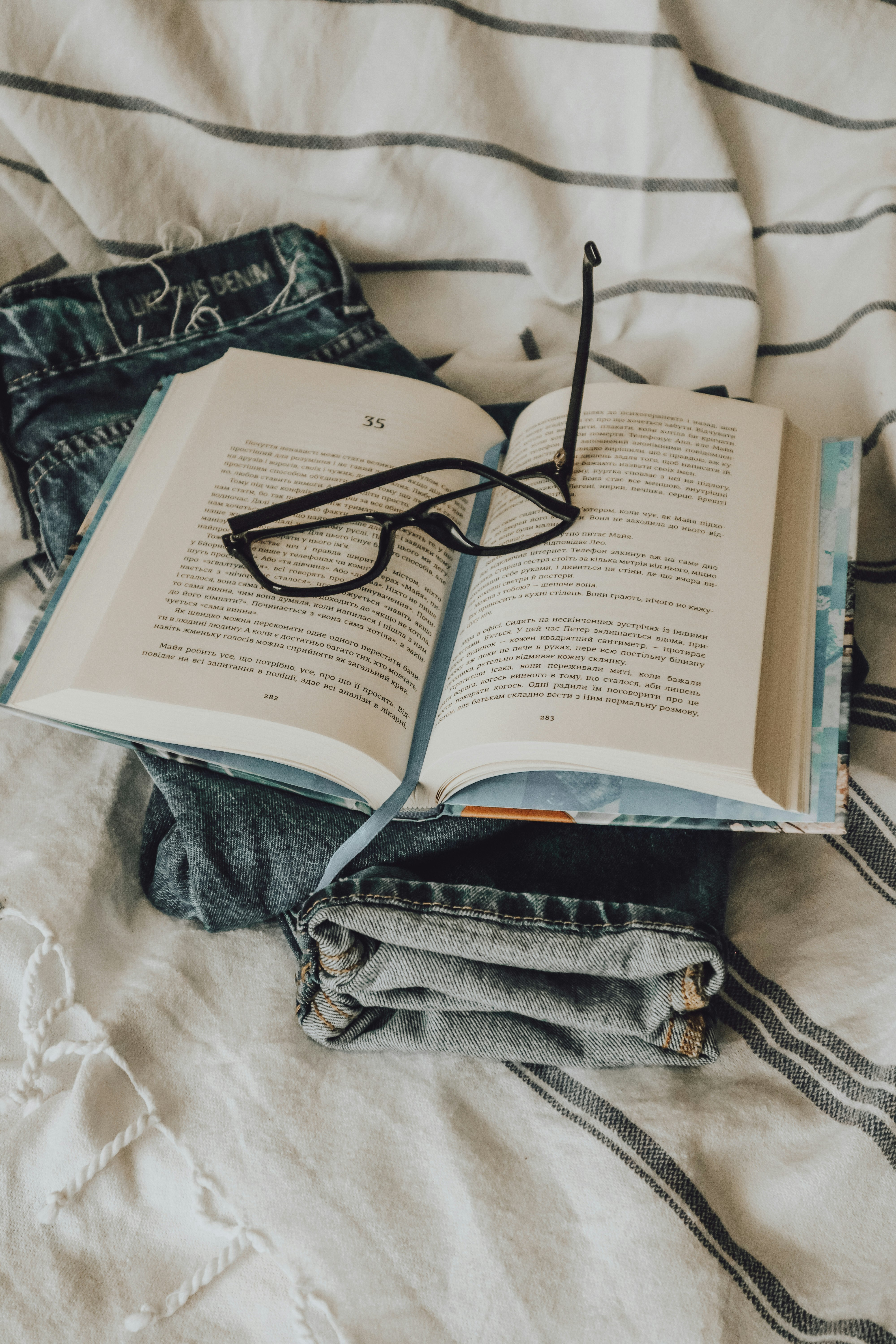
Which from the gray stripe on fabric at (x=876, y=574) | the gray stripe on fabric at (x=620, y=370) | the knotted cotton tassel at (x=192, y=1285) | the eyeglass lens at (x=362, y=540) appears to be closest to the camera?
the knotted cotton tassel at (x=192, y=1285)

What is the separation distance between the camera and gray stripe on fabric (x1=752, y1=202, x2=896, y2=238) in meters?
0.70

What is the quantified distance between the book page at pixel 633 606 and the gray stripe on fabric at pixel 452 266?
10.2 inches

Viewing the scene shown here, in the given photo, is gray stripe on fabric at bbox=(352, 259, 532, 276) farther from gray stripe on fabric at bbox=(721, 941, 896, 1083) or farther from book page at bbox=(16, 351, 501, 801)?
gray stripe on fabric at bbox=(721, 941, 896, 1083)

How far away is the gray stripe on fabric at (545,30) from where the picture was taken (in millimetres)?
634

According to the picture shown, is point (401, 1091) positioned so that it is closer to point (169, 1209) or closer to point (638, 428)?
point (169, 1209)

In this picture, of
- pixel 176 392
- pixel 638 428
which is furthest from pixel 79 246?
pixel 638 428

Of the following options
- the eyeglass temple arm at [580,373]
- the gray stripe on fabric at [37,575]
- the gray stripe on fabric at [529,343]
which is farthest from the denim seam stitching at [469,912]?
the gray stripe on fabric at [529,343]

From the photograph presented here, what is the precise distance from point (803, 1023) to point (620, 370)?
0.50 m

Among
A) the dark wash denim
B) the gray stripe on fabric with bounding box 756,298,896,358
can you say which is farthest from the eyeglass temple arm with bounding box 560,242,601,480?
the gray stripe on fabric with bounding box 756,298,896,358

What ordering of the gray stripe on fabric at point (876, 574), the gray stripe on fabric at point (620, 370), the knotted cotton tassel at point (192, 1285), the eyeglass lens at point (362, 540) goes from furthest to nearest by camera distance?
the gray stripe on fabric at point (620, 370) → the gray stripe on fabric at point (876, 574) → the eyeglass lens at point (362, 540) → the knotted cotton tassel at point (192, 1285)

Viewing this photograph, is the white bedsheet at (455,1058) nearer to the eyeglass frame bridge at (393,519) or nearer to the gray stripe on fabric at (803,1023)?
the gray stripe on fabric at (803,1023)

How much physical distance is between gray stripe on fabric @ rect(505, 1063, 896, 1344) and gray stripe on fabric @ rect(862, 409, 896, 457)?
482mm

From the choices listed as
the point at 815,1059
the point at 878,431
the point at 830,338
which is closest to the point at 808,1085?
the point at 815,1059

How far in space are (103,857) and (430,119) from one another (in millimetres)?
586
